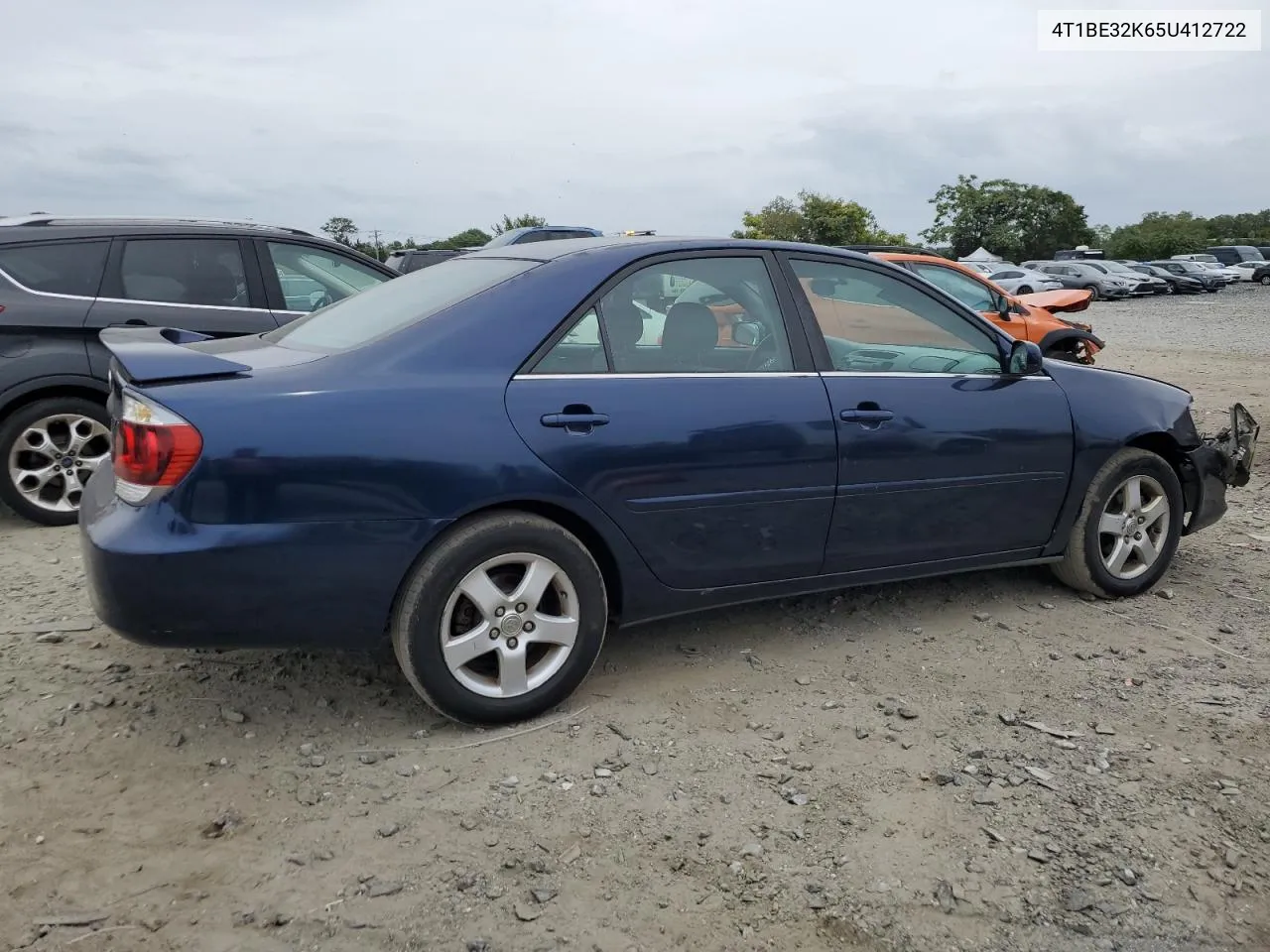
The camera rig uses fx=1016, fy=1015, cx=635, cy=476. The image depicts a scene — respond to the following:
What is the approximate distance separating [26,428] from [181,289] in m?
1.15

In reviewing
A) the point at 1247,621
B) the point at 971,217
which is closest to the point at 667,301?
the point at 1247,621

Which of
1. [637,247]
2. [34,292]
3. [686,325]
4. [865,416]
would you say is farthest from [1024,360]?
[34,292]

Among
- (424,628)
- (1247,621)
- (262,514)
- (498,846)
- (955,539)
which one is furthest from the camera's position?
(1247,621)

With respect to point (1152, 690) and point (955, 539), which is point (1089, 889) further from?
point (955, 539)

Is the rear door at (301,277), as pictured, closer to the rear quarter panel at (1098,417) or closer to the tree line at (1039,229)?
the rear quarter panel at (1098,417)

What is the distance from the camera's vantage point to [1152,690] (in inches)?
142

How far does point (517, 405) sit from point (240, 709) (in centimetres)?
140

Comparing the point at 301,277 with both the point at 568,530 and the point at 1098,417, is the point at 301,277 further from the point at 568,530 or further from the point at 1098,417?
the point at 1098,417

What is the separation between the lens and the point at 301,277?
20.7ft

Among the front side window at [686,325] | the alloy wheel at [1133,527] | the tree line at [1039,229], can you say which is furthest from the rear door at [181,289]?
the tree line at [1039,229]

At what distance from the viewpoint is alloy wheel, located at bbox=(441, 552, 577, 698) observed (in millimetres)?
3133

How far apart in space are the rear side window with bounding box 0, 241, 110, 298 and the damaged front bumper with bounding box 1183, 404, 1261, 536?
5.73m

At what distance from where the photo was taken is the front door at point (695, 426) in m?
3.26

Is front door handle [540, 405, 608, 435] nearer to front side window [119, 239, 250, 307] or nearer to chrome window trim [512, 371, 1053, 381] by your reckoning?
chrome window trim [512, 371, 1053, 381]
